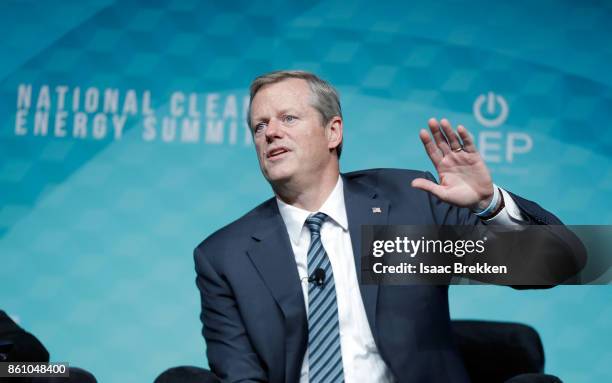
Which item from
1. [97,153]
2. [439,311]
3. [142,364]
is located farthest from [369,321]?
[97,153]

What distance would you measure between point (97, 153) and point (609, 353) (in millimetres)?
2344

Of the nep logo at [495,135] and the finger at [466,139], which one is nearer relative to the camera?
the finger at [466,139]

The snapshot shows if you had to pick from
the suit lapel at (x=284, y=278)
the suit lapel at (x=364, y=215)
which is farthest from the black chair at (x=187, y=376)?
the suit lapel at (x=364, y=215)

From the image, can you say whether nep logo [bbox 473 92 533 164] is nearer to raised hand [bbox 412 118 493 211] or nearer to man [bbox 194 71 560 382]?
man [bbox 194 71 560 382]

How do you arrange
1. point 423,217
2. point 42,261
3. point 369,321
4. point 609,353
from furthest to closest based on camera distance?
point 42,261 < point 609,353 < point 423,217 < point 369,321

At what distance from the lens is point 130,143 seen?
326cm

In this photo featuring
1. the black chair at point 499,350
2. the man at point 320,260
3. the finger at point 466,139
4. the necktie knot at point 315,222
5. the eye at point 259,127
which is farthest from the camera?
the black chair at point 499,350

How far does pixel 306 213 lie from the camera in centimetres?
229

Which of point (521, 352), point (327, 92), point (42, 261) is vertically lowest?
point (521, 352)

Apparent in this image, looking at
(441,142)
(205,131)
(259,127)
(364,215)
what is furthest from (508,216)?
(205,131)

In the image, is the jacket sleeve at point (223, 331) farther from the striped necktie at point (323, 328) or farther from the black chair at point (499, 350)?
the black chair at point (499, 350)

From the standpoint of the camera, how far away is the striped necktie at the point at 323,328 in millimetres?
2086

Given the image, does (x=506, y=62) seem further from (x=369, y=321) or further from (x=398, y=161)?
(x=369, y=321)

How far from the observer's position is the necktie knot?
2.21m
